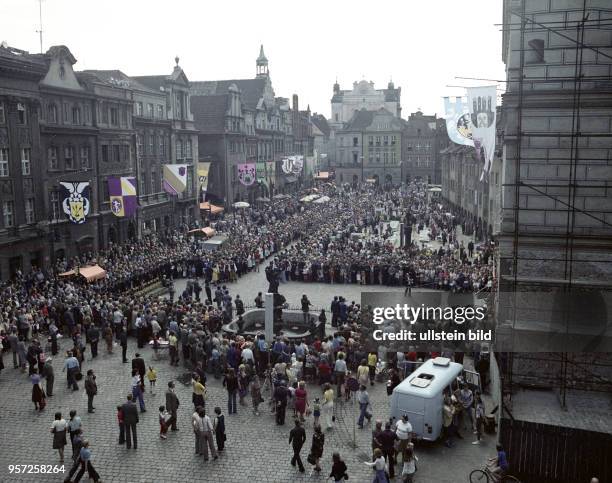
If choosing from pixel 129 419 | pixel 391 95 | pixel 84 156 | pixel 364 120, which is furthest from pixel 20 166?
pixel 391 95

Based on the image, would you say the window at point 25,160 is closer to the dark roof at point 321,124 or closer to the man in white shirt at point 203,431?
the man in white shirt at point 203,431

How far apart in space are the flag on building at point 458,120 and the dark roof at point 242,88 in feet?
163

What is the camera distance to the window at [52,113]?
3797cm

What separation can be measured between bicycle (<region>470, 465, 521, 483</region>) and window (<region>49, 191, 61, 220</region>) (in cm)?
3122

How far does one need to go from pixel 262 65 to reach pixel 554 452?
85.6 metres

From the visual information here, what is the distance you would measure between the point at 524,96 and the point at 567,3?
2620 millimetres

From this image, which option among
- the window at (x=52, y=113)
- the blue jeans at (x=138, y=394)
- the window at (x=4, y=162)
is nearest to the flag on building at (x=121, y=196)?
the window at (x=52, y=113)

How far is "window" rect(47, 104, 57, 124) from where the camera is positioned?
37969mm

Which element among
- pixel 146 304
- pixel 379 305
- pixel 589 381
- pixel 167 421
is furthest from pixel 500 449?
pixel 146 304

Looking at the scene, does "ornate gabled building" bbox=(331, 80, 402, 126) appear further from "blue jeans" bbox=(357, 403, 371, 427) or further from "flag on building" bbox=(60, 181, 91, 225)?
"blue jeans" bbox=(357, 403, 371, 427)

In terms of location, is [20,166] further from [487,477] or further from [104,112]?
[487,477]

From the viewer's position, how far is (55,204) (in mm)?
38062

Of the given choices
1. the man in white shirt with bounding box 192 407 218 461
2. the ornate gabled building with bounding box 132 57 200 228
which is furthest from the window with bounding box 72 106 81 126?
the man in white shirt with bounding box 192 407 218 461

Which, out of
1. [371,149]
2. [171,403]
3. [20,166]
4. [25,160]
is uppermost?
[371,149]
